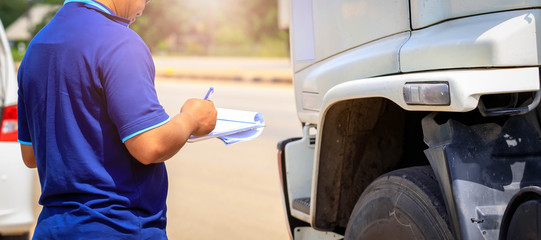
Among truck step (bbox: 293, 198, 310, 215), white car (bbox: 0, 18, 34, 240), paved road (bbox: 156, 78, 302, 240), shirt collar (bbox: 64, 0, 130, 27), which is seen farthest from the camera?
paved road (bbox: 156, 78, 302, 240)

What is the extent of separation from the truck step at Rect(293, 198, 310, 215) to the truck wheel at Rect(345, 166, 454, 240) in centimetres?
48

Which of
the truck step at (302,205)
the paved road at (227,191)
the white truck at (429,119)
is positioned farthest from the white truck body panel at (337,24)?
the paved road at (227,191)

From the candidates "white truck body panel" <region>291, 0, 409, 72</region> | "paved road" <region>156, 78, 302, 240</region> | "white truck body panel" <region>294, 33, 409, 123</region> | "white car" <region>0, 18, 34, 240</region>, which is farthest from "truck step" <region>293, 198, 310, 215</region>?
"paved road" <region>156, 78, 302, 240</region>

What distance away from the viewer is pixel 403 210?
9.57 ft

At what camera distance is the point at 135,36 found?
233 centimetres

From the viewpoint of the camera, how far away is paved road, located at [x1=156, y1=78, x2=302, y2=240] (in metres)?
6.49

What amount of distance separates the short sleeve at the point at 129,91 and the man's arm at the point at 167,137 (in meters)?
0.02

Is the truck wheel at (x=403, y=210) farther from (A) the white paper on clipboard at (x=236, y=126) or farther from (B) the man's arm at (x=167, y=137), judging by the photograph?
(B) the man's arm at (x=167, y=137)

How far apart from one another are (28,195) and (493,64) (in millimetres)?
3274

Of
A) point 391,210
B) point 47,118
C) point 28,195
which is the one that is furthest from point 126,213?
point 28,195

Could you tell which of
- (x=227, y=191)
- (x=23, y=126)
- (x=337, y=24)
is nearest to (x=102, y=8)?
(x=23, y=126)

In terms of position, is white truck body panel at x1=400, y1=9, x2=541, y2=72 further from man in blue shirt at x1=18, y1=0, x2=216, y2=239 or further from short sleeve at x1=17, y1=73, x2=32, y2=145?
short sleeve at x1=17, y1=73, x2=32, y2=145

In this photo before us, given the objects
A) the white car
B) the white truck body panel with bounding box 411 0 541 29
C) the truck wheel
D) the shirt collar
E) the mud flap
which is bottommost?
the white car

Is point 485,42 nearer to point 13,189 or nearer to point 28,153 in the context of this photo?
point 28,153
